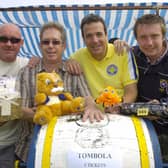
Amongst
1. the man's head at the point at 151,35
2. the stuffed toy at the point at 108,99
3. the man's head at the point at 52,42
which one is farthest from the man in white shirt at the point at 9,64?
the man's head at the point at 151,35

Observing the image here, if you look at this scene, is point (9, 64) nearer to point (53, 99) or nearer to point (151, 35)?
point (53, 99)

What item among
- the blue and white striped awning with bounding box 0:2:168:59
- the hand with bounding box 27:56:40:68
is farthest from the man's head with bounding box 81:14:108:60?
the blue and white striped awning with bounding box 0:2:168:59

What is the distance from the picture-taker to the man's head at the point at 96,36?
294cm

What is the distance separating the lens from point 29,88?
2.71m

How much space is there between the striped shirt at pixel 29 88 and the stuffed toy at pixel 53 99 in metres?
0.21

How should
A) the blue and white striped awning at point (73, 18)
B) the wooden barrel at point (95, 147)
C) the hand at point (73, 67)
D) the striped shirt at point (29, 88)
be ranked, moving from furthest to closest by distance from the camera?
the blue and white striped awning at point (73, 18)
the hand at point (73, 67)
the striped shirt at point (29, 88)
the wooden barrel at point (95, 147)

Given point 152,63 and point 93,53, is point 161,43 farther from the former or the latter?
point 93,53

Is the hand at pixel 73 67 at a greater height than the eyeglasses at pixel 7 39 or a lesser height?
lesser

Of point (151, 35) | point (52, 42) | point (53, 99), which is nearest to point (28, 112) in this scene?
point (53, 99)

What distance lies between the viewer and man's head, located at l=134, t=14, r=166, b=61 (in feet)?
8.98

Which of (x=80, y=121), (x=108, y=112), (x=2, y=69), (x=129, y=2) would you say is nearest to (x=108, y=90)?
(x=108, y=112)

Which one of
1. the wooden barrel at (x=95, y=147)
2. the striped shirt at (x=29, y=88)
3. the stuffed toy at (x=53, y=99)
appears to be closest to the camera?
the wooden barrel at (x=95, y=147)

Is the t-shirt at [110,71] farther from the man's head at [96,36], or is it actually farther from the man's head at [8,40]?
the man's head at [8,40]

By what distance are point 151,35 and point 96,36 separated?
0.45m
